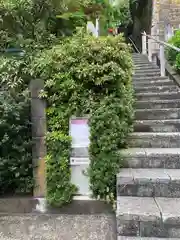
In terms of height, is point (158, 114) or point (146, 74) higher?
point (146, 74)

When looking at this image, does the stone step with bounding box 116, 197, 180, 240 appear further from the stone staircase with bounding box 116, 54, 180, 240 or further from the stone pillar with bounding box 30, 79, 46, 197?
the stone pillar with bounding box 30, 79, 46, 197

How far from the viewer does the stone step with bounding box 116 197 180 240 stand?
6.75 ft

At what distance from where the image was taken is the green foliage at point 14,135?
8.95ft

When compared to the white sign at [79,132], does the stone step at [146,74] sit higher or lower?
higher

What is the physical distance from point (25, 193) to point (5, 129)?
742mm

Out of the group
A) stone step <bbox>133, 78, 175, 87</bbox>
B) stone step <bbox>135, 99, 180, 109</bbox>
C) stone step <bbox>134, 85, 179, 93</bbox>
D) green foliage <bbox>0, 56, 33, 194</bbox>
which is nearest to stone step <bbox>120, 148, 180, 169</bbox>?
green foliage <bbox>0, 56, 33, 194</bbox>

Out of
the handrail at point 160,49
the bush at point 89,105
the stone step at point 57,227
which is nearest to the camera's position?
the stone step at point 57,227

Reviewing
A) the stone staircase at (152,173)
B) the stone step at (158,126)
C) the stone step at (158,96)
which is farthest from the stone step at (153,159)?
the stone step at (158,96)

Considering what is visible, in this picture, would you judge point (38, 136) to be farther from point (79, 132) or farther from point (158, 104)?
point (158, 104)

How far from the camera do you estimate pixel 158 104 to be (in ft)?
14.0

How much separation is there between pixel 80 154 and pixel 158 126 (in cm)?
147

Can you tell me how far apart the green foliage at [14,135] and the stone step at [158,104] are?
2071mm

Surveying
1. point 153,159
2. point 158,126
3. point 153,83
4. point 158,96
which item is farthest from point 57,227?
point 153,83

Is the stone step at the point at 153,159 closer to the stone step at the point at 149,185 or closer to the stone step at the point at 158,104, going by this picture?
the stone step at the point at 149,185
